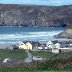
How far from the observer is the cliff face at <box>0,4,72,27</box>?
16775 centimetres

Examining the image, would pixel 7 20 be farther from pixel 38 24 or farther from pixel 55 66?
pixel 55 66

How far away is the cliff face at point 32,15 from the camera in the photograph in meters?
168

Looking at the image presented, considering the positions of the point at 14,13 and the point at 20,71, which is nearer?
the point at 20,71

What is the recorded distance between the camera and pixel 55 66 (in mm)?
14422

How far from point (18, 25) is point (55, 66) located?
15767 cm

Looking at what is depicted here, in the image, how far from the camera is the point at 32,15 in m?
172

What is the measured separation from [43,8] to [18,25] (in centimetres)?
1147

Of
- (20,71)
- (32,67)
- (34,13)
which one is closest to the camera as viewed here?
(20,71)

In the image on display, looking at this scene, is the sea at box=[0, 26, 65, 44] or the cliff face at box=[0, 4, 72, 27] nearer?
the sea at box=[0, 26, 65, 44]

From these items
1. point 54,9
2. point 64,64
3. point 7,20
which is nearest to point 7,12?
point 7,20

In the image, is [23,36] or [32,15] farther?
[32,15]

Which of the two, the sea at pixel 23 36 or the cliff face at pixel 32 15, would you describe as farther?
the cliff face at pixel 32 15

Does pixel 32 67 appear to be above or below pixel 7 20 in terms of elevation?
above

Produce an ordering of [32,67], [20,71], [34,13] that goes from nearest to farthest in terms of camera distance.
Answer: [20,71] → [32,67] → [34,13]
